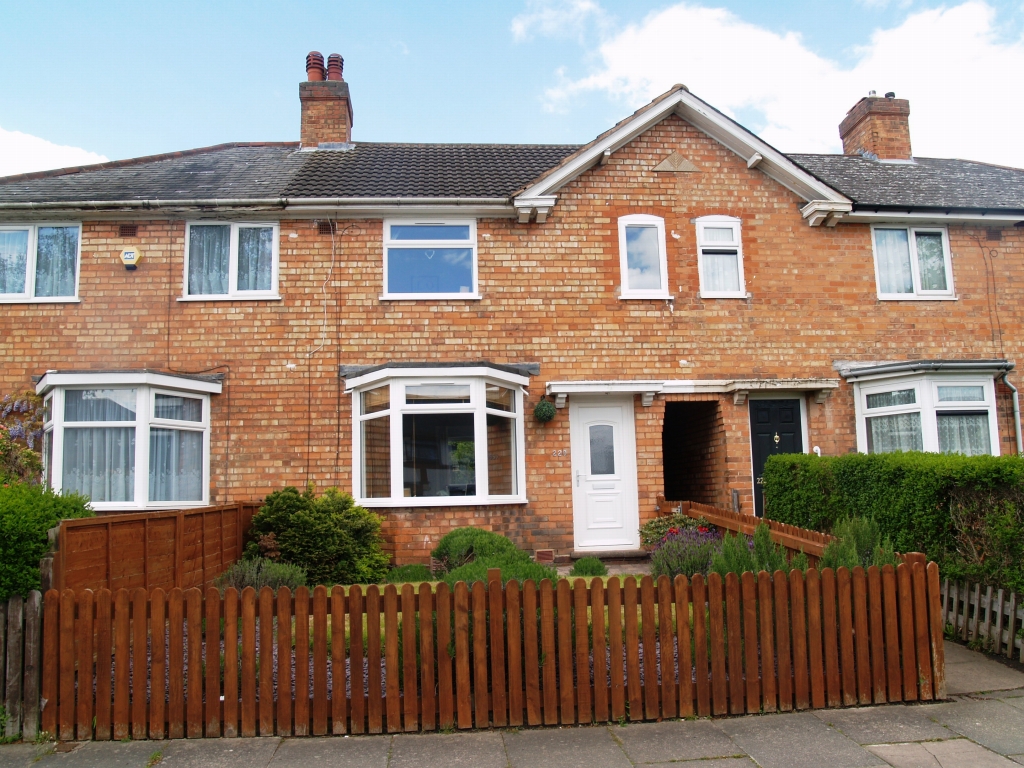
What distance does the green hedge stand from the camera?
6488 millimetres

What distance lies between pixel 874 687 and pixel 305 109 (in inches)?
563

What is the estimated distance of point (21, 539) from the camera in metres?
5.49

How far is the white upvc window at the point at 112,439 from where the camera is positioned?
10.9m

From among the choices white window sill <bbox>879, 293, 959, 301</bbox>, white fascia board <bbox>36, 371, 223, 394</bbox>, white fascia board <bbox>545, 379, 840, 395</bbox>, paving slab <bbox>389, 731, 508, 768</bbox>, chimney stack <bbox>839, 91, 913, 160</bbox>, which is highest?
chimney stack <bbox>839, 91, 913, 160</bbox>

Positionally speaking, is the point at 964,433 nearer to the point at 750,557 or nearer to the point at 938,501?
the point at 938,501

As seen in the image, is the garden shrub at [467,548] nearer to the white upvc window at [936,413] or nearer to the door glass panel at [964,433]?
the white upvc window at [936,413]

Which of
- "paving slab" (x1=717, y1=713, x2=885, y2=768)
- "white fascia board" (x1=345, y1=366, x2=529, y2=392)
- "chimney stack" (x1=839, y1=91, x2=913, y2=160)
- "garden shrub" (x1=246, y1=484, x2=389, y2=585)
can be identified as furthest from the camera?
"chimney stack" (x1=839, y1=91, x2=913, y2=160)

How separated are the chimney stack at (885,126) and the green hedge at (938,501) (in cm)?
1044

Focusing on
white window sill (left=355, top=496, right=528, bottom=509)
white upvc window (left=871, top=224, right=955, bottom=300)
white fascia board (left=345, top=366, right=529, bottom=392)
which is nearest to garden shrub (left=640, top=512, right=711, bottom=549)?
white window sill (left=355, top=496, right=528, bottom=509)

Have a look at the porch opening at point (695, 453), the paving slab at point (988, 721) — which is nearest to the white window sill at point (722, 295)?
the porch opening at point (695, 453)

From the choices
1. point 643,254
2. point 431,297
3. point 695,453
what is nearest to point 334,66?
point 431,297

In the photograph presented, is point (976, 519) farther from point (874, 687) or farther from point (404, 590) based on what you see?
point (404, 590)

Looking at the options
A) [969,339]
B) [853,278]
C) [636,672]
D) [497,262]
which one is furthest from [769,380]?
[636,672]

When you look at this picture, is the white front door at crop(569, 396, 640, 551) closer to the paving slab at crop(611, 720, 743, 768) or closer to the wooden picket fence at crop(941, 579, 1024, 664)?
the wooden picket fence at crop(941, 579, 1024, 664)
